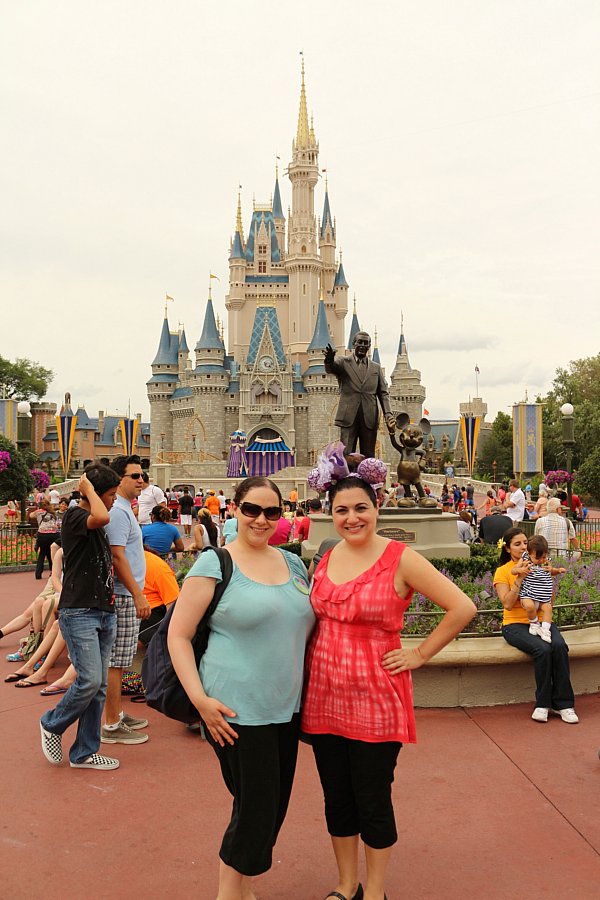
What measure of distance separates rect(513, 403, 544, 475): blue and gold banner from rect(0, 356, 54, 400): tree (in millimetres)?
50801

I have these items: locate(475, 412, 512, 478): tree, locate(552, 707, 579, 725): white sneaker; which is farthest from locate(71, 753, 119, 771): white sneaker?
locate(475, 412, 512, 478): tree

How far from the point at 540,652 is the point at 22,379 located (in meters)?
69.1

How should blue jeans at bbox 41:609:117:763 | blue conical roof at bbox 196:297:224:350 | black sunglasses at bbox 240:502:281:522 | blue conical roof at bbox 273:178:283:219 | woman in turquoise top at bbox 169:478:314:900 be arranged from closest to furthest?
woman in turquoise top at bbox 169:478:314:900
black sunglasses at bbox 240:502:281:522
blue jeans at bbox 41:609:117:763
blue conical roof at bbox 196:297:224:350
blue conical roof at bbox 273:178:283:219

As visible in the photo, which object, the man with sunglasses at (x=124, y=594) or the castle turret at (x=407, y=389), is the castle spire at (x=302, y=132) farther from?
the man with sunglasses at (x=124, y=594)

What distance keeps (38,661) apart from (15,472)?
16158 mm

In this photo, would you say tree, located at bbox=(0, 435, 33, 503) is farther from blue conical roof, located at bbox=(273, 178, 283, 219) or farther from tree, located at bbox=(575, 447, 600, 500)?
blue conical roof, located at bbox=(273, 178, 283, 219)

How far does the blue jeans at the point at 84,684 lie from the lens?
167 inches

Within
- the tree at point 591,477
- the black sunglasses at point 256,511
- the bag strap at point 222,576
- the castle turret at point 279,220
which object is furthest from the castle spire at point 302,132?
the bag strap at point 222,576

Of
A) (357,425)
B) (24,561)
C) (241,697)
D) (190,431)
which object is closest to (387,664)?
(241,697)

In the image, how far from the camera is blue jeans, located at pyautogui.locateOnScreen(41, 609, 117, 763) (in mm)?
4254

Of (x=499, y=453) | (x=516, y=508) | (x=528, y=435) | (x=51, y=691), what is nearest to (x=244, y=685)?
(x=51, y=691)

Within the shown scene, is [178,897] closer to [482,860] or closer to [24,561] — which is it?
[482,860]

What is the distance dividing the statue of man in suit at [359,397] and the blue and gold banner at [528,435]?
2126 cm

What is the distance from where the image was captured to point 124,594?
488cm
